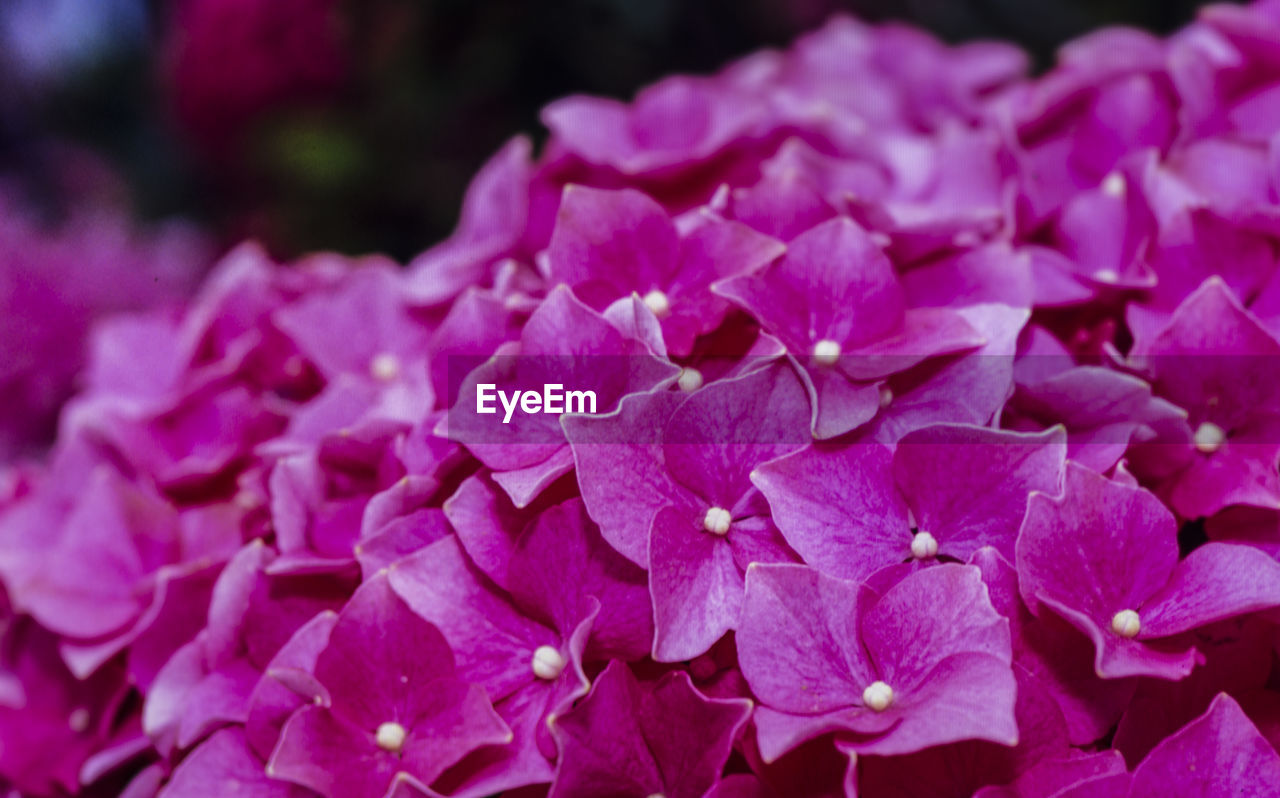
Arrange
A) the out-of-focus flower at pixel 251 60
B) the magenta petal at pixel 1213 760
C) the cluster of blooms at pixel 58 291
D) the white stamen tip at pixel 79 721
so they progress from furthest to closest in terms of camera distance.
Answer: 1. the out-of-focus flower at pixel 251 60
2. the cluster of blooms at pixel 58 291
3. the white stamen tip at pixel 79 721
4. the magenta petal at pixel 1213 760

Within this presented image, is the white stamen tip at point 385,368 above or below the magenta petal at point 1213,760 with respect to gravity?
above

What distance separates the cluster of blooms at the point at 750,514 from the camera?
36 centimetres

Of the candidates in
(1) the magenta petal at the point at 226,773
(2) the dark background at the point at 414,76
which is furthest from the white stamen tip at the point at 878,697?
(2) the dark background at the point at 414,76

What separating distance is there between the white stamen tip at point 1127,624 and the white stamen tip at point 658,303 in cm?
19

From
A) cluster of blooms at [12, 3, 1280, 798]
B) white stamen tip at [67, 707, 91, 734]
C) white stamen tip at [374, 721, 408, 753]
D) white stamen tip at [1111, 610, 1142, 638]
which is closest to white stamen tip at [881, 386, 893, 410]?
cluster of blooms at [12, 3, 1280, 798]

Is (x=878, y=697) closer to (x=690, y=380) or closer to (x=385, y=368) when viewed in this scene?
(x=690, y=380)

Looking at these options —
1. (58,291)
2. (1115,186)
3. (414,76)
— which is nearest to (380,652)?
(1115,186)

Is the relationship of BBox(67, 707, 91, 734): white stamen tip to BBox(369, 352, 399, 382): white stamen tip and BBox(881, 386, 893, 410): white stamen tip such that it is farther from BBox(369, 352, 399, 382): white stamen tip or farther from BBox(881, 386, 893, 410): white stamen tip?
BBox(881, 386, 893, 410): white stamen tip

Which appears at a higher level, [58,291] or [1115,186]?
[1115,186]

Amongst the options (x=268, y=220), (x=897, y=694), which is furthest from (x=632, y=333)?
(x=268, y=220)

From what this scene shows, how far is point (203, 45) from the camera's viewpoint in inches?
43.3

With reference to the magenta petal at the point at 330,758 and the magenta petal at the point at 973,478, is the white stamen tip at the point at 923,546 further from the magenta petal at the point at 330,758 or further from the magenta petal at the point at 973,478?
the magenta petal at the point at 330,758

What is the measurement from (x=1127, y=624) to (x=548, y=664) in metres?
0.19

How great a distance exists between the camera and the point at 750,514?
0.40 meters
